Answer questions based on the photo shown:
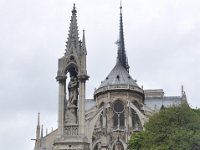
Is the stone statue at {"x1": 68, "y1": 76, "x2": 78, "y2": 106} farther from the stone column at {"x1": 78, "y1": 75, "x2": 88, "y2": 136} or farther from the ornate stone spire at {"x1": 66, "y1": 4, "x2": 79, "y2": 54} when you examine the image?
the ornate stone spire at {"x1": 66, "y1": 4, "x2": 79, "y2": 54}

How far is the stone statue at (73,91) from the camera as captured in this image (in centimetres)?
2452

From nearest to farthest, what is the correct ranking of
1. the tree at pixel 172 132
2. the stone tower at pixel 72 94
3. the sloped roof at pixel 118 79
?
the stone tower at pixel 72 94
the tree at pixel 172 132
the sloped roof at pixel 118 79

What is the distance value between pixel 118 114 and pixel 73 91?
7201 centimetres

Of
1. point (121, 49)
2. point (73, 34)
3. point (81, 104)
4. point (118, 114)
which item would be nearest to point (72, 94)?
point (81, 104)

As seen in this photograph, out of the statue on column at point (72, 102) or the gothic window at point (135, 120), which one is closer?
the statue on column at point (72, 102)

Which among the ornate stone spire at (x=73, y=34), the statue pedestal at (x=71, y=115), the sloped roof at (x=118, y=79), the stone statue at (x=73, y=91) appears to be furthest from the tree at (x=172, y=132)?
the sloped roof at (x=118, y=79)

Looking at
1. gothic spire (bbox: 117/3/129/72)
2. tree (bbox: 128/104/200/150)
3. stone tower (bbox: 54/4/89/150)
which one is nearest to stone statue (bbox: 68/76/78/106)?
stone tower (bbox: 54/4/89/150)

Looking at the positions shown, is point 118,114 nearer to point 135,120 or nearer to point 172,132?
point 135,120

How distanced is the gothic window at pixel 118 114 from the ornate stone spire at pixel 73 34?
231ft

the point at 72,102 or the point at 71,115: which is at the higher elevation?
the point at 72,102

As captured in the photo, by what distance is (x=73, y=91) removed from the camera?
2470 cm

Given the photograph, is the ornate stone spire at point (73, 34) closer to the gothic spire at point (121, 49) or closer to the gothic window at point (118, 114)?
the gothic window at point (118, 114)

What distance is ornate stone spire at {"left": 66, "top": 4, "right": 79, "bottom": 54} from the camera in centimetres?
2484

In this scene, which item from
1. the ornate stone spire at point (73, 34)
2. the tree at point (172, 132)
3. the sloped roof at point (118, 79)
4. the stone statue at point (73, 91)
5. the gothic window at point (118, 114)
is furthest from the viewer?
the sloped roof at point (118, 79)
